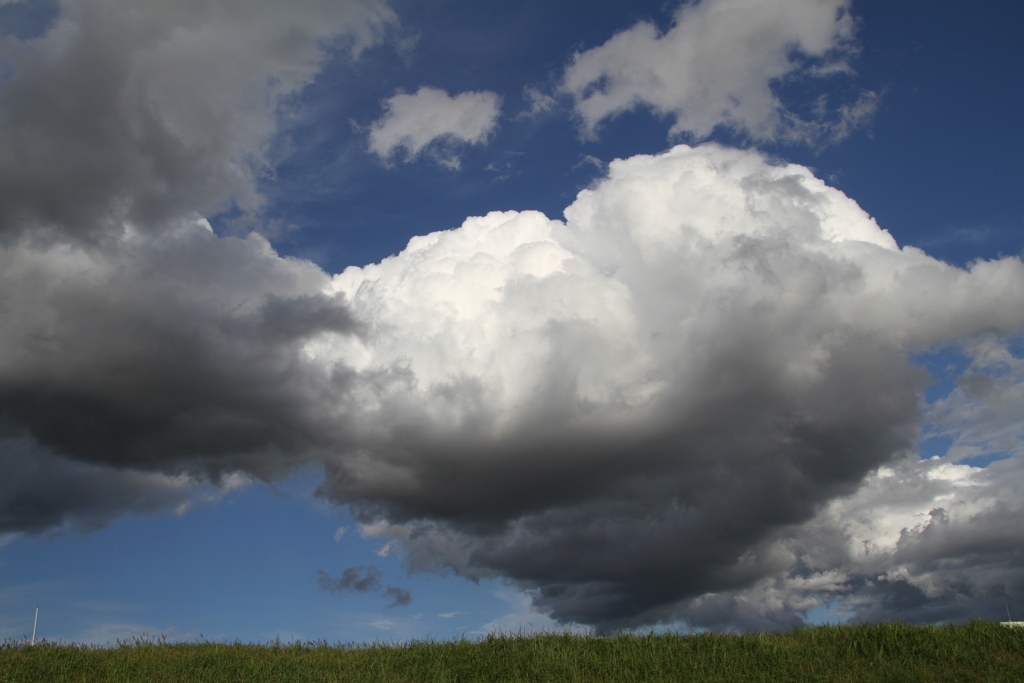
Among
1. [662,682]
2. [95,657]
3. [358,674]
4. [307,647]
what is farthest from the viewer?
[307,647]

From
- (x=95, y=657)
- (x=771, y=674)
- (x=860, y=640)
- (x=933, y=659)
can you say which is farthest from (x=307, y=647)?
(x=933, y=659)

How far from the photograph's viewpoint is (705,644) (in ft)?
98.7

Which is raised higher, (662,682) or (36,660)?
(36,660)

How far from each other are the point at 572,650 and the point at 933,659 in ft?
44.6

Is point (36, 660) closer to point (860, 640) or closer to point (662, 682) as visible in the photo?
point (662, 682)

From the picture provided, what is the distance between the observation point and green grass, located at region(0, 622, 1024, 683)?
26.4 m

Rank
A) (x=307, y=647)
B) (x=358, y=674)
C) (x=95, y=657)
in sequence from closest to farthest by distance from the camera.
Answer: (x=358, y=674), (x=95, y=657), (x=307, y=647)

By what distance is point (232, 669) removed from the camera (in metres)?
30.2

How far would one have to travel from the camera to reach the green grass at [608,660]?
26391mm

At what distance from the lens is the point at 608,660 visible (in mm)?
28828

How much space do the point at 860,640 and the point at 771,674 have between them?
528 centimetres

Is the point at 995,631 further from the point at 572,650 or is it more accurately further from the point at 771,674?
the point at 572,650

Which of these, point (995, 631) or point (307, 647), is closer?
point (995, 631)

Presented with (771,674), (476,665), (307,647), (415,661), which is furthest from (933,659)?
(307,647)
